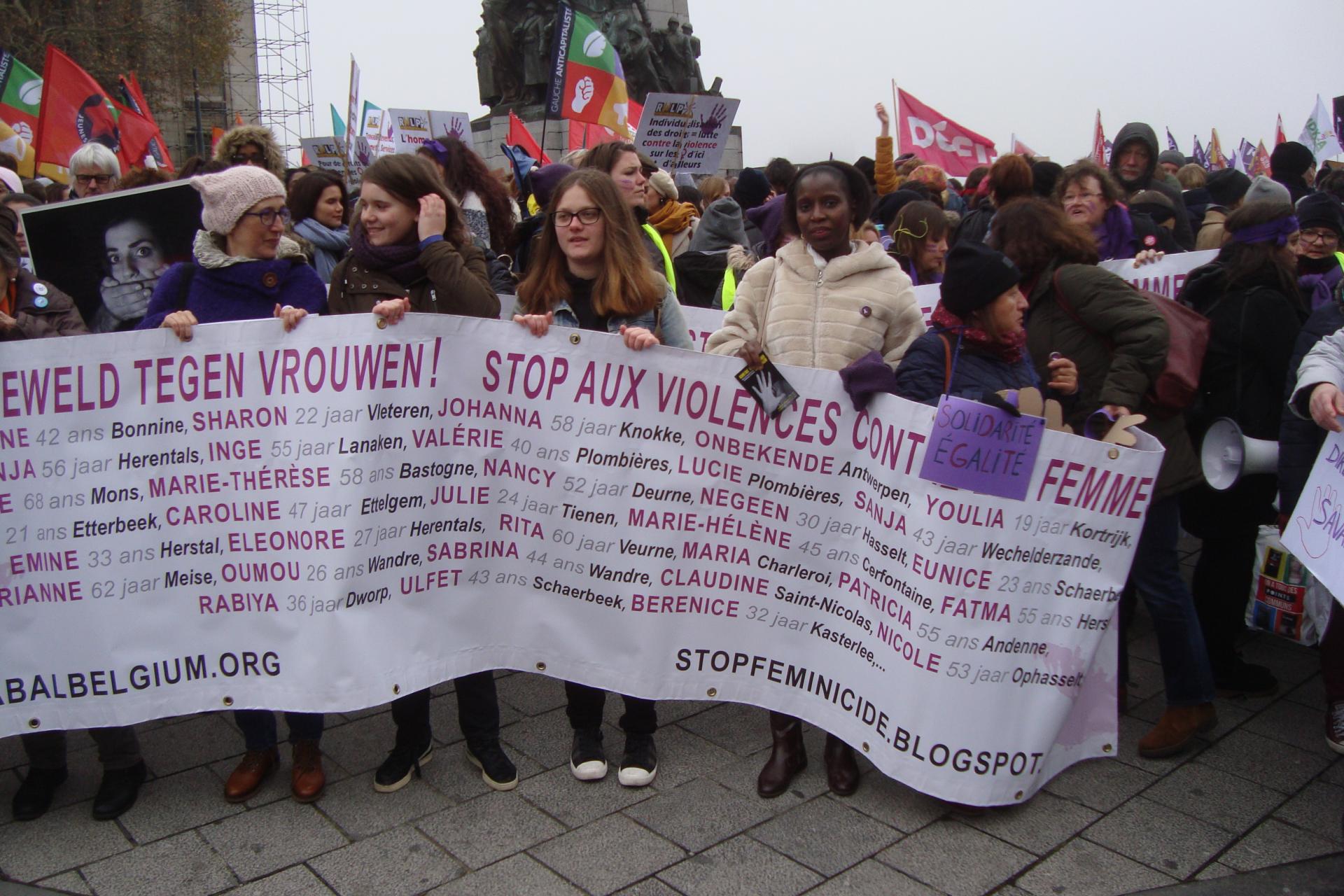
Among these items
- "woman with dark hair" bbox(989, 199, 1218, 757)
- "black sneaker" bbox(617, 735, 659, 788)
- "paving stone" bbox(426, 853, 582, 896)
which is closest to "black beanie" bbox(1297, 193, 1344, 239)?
"woman with dark hair" bbox(989, 199, 1218, 757)

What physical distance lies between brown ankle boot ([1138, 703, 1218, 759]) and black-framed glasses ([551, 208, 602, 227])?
256 centimetres

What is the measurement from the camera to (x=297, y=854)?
10.6 feet

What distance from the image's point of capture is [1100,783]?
3.63 meters

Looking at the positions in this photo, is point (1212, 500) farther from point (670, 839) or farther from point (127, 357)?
point (127, 357)

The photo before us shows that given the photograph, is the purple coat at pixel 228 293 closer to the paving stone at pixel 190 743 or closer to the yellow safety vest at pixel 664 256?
the paving stone at pixel 190 743

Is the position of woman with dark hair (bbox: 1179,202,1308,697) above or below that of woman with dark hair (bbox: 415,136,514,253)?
below

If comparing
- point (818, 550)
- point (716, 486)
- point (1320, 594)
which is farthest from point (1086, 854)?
point (1320, 594)

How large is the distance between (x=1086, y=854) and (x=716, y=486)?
150 cm

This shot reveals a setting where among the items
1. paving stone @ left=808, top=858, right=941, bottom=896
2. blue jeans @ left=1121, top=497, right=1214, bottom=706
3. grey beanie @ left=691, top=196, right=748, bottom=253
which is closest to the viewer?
paving stone @ left=808, top=858, right=941, bottom=896

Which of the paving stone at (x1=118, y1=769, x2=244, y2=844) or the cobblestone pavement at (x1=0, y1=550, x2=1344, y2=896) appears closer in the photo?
the cobblestone pavement at (x1=0, y1=550, x2=1344, y2=896)

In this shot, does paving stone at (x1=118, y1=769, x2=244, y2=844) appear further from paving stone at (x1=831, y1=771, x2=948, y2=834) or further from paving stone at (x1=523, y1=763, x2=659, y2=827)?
paving stone at (x1=831, y1=771, x2=948, y2=834)

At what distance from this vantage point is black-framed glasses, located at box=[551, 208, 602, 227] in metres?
3.60

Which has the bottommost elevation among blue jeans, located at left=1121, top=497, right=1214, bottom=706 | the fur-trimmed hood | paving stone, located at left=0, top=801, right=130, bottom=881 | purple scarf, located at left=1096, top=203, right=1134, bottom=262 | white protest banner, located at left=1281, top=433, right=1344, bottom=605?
paving stone, located at left=0, top=801, right=130, bottom=881

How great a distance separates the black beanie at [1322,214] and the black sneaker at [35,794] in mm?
5524
